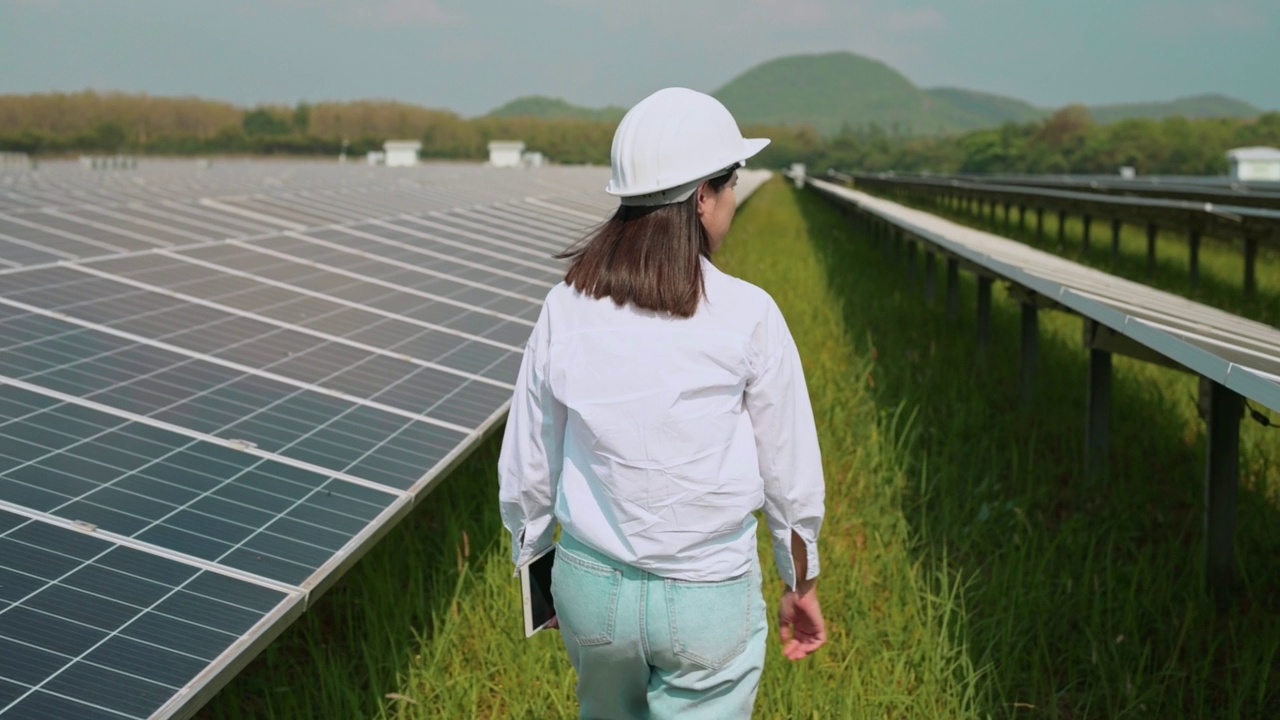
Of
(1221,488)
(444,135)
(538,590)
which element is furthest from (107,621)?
(444,135)

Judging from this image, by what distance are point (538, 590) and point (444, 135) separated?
358ft

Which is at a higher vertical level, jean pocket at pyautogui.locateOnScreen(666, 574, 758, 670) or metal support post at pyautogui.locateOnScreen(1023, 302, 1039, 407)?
jean pocket at pyautogui.locateOnScreen(666, 574, 758, 670)

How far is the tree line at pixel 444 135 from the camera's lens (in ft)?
219

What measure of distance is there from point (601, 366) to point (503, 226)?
9655 millimetres

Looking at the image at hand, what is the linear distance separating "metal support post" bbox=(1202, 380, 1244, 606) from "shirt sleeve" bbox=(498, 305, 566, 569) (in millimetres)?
2790

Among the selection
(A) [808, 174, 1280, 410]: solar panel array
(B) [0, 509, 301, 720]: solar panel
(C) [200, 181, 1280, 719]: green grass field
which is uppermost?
(A) [808, 174, 1280, 410]: solar panel array

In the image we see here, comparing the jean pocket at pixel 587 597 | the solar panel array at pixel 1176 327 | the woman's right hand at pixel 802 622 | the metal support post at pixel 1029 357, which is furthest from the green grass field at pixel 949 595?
the jean pocket at pixel 587 597

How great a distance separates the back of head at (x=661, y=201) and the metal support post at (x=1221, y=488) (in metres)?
2.70

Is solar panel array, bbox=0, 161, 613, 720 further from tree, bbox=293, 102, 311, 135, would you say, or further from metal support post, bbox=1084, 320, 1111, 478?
tree, bbox=293, 102, 311, 135

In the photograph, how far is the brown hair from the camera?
2.12 meters

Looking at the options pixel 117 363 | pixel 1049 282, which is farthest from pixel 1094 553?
pixel 117 363

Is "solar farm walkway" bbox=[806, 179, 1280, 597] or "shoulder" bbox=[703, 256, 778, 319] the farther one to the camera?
"solar farm walkway" bbox=[806, 179, 1280, 597]

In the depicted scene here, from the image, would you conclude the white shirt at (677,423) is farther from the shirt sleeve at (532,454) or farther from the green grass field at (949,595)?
the green grass field at (949,595)

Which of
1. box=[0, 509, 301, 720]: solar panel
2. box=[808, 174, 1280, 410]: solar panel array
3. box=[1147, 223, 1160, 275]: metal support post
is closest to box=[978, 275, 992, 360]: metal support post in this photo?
box=[808, 174, 1280, 410]: solar panel array
